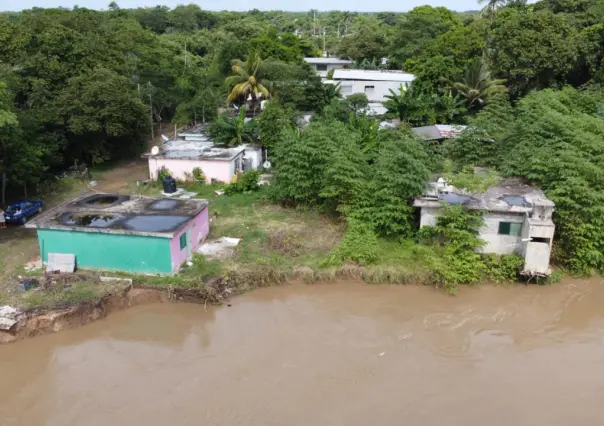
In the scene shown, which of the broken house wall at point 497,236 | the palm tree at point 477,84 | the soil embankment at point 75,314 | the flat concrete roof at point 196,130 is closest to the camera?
the soil embankment at point 75,314

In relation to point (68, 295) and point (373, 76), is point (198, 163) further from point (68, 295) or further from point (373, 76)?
point (373, 76)

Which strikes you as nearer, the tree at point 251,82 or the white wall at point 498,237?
the white wall at point 498,237

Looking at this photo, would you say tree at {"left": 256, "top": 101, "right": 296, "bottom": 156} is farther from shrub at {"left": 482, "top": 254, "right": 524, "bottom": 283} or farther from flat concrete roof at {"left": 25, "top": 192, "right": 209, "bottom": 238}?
shrub at {"left": 482, "top": 254, "right": 524, "bottom": 283}

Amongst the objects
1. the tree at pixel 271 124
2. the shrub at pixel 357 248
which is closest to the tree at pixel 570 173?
the shrub at pixel 357 248

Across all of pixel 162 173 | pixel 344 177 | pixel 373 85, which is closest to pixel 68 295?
pixel 344 177

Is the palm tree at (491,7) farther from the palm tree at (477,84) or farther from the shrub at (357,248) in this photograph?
the shrub at (357,248)

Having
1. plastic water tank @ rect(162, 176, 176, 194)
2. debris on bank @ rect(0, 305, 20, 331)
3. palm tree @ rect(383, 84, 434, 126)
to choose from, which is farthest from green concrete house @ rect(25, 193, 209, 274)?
palm tree @ rect(383, 84, 434, 126)
